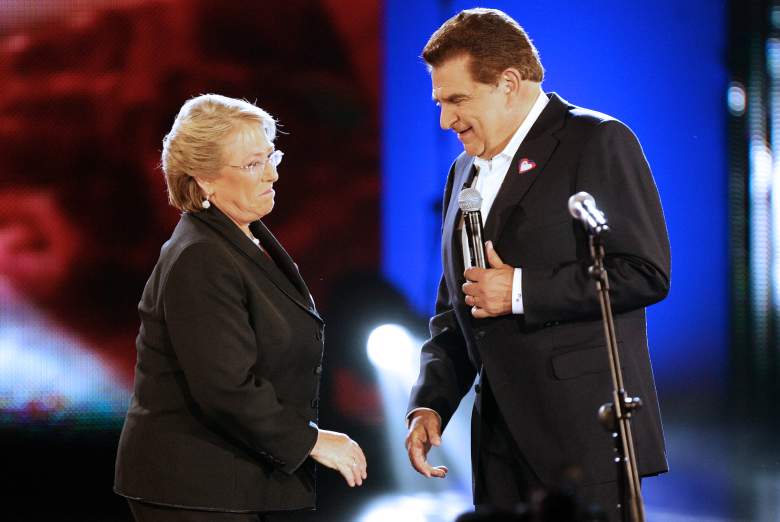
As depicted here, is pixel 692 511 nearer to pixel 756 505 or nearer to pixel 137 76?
pixel 756 505

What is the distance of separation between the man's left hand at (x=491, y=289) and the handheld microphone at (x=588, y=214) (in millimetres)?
295

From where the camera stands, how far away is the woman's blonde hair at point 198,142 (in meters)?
2.21

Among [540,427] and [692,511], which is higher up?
[540,427]

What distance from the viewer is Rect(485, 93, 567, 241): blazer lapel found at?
7.13 ft

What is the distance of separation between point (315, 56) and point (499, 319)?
8.93 ft

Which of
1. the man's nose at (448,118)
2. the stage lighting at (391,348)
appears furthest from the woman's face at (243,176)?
the stage lighting at (391,348)

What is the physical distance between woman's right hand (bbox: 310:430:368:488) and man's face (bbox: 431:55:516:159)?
2.58 ft

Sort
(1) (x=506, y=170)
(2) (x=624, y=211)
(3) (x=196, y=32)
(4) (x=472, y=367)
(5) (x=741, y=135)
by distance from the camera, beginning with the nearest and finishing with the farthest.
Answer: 1. (2) (x=624, y=211)
2. (1) (x=506, y=170)
3. (4) (x=472, y=367)
4. (5) (x=741, y=135)
5. (3) (x=196, y=32)

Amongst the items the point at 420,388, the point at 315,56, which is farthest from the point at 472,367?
the point at 315,56

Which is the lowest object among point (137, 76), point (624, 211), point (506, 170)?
point (624, 211)

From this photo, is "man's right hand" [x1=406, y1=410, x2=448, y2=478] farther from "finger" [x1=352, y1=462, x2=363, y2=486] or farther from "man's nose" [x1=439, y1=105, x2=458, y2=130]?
"man's nose" [x1=439, y1=105, x2=458, y2=130]

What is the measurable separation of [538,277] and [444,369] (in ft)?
1.69

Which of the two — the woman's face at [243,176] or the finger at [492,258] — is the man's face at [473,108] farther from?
the woman's face at [243,176]

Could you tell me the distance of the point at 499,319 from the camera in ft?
7.15
